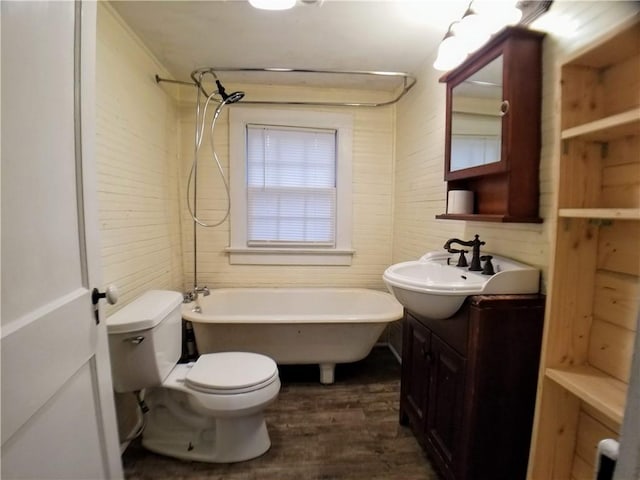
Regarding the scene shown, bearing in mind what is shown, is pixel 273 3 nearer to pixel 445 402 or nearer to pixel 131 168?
pixel 131 168

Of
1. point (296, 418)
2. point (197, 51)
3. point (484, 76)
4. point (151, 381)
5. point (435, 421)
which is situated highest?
point (197, 51)

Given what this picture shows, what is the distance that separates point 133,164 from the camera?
2.00 m

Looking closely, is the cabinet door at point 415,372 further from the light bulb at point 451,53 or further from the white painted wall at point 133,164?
the white painted wall at point 133,164

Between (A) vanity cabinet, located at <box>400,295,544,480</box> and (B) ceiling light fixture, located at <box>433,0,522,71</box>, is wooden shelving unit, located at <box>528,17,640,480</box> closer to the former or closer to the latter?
(A) vanity cabinet, located at <box>400,295,544,480</box>

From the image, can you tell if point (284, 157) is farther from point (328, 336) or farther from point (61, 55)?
point (61, 55)

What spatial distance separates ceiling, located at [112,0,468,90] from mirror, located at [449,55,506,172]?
460mm

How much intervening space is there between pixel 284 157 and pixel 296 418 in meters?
2.05

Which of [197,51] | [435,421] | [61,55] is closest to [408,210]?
[435,421]

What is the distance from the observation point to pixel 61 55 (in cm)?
79

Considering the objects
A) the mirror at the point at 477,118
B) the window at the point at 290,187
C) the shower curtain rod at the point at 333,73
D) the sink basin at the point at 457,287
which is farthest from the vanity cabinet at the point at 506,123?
the window at the point at 290,187

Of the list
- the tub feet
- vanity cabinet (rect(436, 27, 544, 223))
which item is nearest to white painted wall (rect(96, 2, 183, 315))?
the tub feet

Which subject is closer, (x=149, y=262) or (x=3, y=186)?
(x=3, y=186)

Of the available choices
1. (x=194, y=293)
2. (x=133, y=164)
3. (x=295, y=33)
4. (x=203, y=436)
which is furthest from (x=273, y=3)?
(x=203, y=436)

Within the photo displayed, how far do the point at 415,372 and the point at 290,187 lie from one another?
1.84 meters
